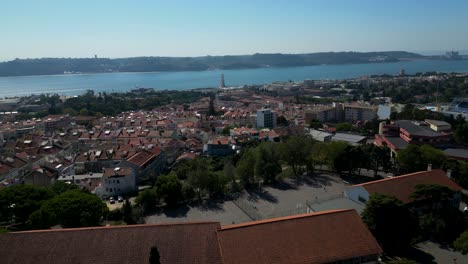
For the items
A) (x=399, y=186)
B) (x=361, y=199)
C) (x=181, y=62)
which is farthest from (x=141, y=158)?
(x=181, y=62)

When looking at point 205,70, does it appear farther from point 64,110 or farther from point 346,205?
point 346,205

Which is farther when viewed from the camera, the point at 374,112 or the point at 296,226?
the point at 374,112

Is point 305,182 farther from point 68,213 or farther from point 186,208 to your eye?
point 68,213

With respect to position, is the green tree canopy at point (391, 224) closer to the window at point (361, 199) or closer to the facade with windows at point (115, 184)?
the window at point (361, 199)

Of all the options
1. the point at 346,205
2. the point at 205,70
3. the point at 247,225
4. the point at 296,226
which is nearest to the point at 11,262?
the point at 247,225

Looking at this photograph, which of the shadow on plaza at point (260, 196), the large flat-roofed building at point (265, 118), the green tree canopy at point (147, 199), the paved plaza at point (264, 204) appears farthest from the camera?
the large flat-roofed building at point (265, 118)

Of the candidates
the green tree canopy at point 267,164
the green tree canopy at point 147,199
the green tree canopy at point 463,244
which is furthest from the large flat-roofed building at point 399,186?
the green tree canopy at point 147,199

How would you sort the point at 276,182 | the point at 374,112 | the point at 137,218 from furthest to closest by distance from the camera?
the point at 374,112
the point at 276,182
the point at 137,218
